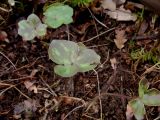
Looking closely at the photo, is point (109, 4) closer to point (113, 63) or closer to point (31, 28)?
point (113, 63)

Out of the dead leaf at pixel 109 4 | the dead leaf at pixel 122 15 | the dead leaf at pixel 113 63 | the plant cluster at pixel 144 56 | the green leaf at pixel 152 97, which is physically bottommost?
the green leaf at pixel 152 97

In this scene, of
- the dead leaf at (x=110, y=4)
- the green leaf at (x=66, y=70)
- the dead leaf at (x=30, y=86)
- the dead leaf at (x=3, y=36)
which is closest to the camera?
the green leaf at (x=66, y=70)

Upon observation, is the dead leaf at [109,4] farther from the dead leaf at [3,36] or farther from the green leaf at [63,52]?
the dead leaf at [3,36]

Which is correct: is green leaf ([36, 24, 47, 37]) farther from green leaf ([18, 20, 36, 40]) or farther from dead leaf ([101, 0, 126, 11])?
dead leaf ([101, 0, 126, 11])

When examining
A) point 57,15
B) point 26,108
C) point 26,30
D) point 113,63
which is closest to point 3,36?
point 26,30

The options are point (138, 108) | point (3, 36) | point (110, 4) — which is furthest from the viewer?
point (110, 4)

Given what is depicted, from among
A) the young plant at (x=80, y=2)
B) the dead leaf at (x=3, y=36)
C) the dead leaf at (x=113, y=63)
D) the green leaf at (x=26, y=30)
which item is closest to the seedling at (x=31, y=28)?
the green leaf at (x=26, y=30)

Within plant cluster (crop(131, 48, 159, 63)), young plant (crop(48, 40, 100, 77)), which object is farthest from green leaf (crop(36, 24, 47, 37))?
plant cluster (crop(131, 48, 159, 63))
